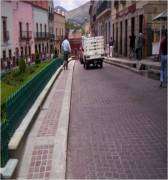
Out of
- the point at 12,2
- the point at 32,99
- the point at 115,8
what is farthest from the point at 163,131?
the point at 12,2

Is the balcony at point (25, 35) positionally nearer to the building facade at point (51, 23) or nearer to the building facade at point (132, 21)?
the building facade at point (132, 21)

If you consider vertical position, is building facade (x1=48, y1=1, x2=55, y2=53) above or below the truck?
above

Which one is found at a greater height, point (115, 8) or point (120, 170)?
point (115, 8)

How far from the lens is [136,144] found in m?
5.81

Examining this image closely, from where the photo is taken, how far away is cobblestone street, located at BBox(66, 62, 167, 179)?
4.89 metres

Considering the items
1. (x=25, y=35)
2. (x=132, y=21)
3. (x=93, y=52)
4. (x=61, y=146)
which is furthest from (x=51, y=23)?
(x=61, y=146)

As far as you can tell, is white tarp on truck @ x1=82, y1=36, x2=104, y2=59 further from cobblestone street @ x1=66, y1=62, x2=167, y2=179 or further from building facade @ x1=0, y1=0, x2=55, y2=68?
cobblestone street @ x1=66, y1=62, x2=167, y2=179

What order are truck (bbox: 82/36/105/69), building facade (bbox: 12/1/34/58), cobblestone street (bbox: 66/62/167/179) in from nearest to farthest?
cobblestone street (bbox: 66/62/167/179)
truck (bbox: 82/36/105/69)
building facade (bbox: 12/1/34/58)

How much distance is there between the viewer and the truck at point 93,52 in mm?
22347

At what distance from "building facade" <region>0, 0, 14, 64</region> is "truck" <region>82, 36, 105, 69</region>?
16.5 meters

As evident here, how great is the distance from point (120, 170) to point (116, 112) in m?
3.41

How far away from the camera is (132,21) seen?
26469 millimetres

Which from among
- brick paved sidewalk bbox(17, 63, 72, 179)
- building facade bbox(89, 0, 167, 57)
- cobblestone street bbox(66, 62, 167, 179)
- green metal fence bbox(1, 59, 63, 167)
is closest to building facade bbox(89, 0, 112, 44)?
building facade bbox(89, 0, 167, 57)

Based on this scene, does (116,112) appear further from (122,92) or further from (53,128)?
(122,92)
